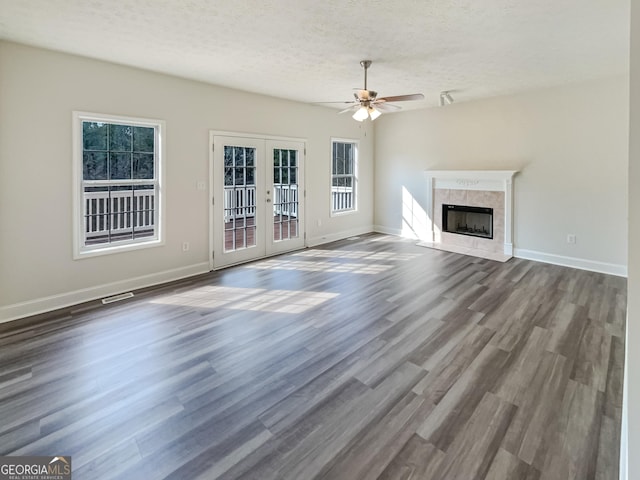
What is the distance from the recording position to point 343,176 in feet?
25.7

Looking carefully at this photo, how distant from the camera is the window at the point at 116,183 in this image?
4172 mm

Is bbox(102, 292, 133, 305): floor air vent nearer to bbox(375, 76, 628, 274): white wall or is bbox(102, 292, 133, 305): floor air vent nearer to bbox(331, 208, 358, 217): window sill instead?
bbox(331, 208, 358, 217): window sill

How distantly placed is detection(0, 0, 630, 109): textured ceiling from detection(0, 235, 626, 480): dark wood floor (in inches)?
112

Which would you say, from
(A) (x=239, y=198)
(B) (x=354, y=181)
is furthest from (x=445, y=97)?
(A) (x=239, y=198)

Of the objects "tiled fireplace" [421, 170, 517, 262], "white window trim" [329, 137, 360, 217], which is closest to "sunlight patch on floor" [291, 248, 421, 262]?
"tiled fireplace" [421, 170, 517, 262]

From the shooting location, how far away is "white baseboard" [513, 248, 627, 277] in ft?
16.8

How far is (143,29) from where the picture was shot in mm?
3324

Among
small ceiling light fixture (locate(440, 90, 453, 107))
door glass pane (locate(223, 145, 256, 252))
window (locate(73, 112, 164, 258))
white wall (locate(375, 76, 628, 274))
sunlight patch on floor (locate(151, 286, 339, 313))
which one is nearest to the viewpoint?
sunlight patch on floor (locate(151, 286, 339, 313))

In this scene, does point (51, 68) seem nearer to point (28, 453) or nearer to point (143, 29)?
point (143, 29)

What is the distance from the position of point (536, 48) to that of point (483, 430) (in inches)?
155

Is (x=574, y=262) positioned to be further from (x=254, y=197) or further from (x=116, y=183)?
(x=116, y=183)

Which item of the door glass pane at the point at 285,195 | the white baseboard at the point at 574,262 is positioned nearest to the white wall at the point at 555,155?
the white baseboard at the point at 574,262

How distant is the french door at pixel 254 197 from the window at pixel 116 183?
911mm

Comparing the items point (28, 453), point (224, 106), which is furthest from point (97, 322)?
point (224, 106)
